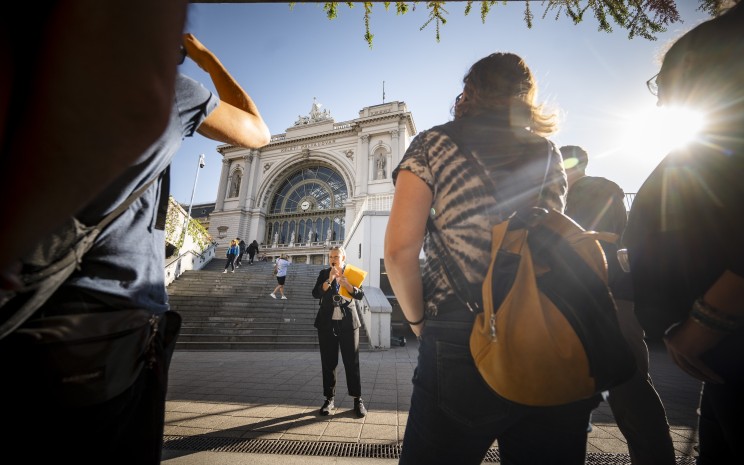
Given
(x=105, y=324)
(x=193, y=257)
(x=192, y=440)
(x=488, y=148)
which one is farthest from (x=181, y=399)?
(x=193, y=257)

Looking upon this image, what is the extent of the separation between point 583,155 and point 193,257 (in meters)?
16.9

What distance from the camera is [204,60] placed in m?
1.22

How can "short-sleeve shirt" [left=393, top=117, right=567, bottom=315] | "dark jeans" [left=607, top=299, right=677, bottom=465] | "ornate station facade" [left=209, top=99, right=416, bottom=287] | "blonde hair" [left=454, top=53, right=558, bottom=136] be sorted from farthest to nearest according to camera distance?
"ornate station facade" [left=209, top=99, right=416, bottom=287]
"dark jeans" [left=607, top=299, right=677, bottom=465]
"blonde hair" [left=454, top=53, right=558, bottom=136]
"short-sleeve shirt" [left=393, top=117, right=567, bottom=315]

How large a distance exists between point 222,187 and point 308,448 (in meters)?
32.5

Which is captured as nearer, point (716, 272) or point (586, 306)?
point (586, 306)

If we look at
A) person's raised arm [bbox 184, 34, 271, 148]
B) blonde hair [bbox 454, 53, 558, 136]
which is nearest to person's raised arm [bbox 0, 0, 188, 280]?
person's raised arm [bbox 184, 34, 271, 148]

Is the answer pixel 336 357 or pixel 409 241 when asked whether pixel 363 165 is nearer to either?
pixel 336 357

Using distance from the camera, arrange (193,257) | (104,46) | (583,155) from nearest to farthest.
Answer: (104,46) → (583,155) → (193,257)

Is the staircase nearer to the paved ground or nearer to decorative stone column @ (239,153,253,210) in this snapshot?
the paved ground

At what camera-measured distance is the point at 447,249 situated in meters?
1.17

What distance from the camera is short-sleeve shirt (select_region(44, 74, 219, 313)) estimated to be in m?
0.73

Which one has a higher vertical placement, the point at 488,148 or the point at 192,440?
the point at 488,148

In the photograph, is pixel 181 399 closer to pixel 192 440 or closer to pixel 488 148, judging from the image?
pixel 192 440

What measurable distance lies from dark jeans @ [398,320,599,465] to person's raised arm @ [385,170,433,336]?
21 cm
